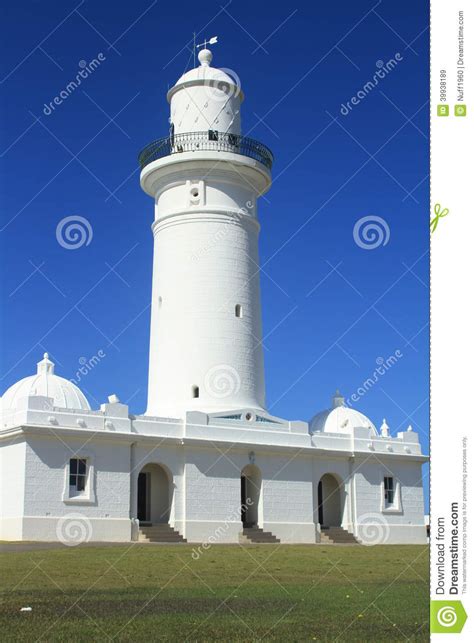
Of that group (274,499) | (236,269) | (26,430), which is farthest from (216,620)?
(236,269)

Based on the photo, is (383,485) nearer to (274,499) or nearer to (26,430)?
(274,499)

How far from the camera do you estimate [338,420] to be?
3838 cm

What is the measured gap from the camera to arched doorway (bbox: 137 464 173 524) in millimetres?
31500

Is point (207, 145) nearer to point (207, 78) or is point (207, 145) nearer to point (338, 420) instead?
point (207, 78)

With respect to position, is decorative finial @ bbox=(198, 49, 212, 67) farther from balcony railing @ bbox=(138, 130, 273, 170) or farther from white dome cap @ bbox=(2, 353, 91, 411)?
white dome cap @ bbox=(2, 353, 91, 411)

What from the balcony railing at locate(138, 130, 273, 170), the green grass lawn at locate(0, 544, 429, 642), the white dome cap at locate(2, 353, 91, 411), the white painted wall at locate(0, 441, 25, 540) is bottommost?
the green grass lawn at locate(0, 544, 429, 642)

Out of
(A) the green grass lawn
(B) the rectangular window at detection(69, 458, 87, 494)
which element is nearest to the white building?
(B) the rectangular window at detection(69, 458, 87, 494)

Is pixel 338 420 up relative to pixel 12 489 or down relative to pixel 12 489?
up

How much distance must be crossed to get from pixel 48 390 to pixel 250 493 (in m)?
8.80

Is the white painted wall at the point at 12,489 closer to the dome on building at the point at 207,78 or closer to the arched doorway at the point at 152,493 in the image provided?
the arched doorway at the point at 152,493

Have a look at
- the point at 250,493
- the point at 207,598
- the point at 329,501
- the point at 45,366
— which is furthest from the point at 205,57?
the point at 207,598

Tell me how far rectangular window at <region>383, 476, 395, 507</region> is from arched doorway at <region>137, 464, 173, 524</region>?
408 inches

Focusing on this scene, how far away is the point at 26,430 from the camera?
89.1 ft
